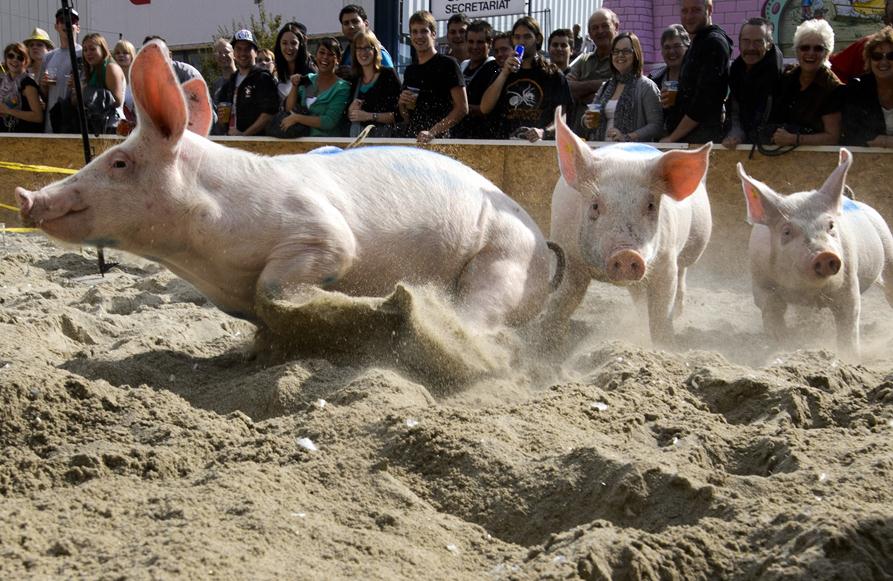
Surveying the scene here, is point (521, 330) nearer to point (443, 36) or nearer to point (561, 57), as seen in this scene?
point (561, 57)

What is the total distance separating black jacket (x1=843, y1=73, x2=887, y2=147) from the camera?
6816 mm

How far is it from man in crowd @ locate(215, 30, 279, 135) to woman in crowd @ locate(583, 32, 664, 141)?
317 centimetres

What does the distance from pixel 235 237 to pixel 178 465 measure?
135 cm

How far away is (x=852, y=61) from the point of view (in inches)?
297

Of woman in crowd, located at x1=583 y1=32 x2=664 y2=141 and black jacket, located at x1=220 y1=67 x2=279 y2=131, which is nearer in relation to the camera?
woman in crowd, located at x1=583 y1=32 x2=664 y2=141

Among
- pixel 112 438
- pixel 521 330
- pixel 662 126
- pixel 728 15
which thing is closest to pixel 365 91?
pixel 662 126

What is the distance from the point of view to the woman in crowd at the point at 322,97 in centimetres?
855

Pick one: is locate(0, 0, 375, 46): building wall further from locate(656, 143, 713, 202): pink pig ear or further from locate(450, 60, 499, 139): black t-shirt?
locate(656, 143, 713, 202): pink pig ear

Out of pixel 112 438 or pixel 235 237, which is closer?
pixel 112 438

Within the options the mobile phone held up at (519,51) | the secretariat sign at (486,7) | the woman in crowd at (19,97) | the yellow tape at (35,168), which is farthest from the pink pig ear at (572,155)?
the secretariat sign at (486,7)

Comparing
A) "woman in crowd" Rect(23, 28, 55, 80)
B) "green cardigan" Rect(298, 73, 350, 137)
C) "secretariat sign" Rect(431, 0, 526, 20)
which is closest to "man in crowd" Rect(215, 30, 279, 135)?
"green cardigan" Rect(298, 73, 350, 137)

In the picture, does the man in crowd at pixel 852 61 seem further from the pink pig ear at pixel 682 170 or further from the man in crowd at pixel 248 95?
the man in crowd at pixel 248 95

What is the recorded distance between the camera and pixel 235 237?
3.65 m

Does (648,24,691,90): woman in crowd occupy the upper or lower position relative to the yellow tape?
upper
